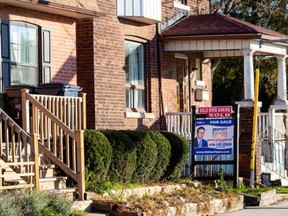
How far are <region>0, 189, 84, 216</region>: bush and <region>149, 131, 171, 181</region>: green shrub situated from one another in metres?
5.33

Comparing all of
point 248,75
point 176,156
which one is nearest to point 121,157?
point 176,156

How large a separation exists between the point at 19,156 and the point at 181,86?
36.3 feet

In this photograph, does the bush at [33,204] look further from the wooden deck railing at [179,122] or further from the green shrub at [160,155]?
the wooden deck railing at [179,122]

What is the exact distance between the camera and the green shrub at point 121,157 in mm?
17144

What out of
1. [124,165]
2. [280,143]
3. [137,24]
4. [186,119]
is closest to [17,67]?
[124,165]

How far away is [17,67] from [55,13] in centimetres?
177

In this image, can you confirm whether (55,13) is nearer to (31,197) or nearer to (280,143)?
(31,197)

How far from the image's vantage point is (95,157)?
52.7 feet

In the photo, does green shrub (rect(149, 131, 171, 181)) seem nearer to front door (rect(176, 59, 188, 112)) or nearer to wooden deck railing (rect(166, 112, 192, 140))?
wooden deck railing (rect(166, 112, 192, 140))

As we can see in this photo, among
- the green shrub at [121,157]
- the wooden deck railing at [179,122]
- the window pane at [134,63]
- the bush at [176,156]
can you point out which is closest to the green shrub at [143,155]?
the green shrub at [121,157]

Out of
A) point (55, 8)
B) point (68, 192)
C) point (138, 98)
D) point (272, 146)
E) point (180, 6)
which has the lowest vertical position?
point (68, 192)

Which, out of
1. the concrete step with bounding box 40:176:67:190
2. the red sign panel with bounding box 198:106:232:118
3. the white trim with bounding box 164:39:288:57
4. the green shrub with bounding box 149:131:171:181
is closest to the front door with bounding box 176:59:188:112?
the white trim with bounding box 164:39:288:57

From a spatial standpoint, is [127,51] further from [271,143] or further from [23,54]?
[271,143]

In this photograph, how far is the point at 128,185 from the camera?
56.4 feet
